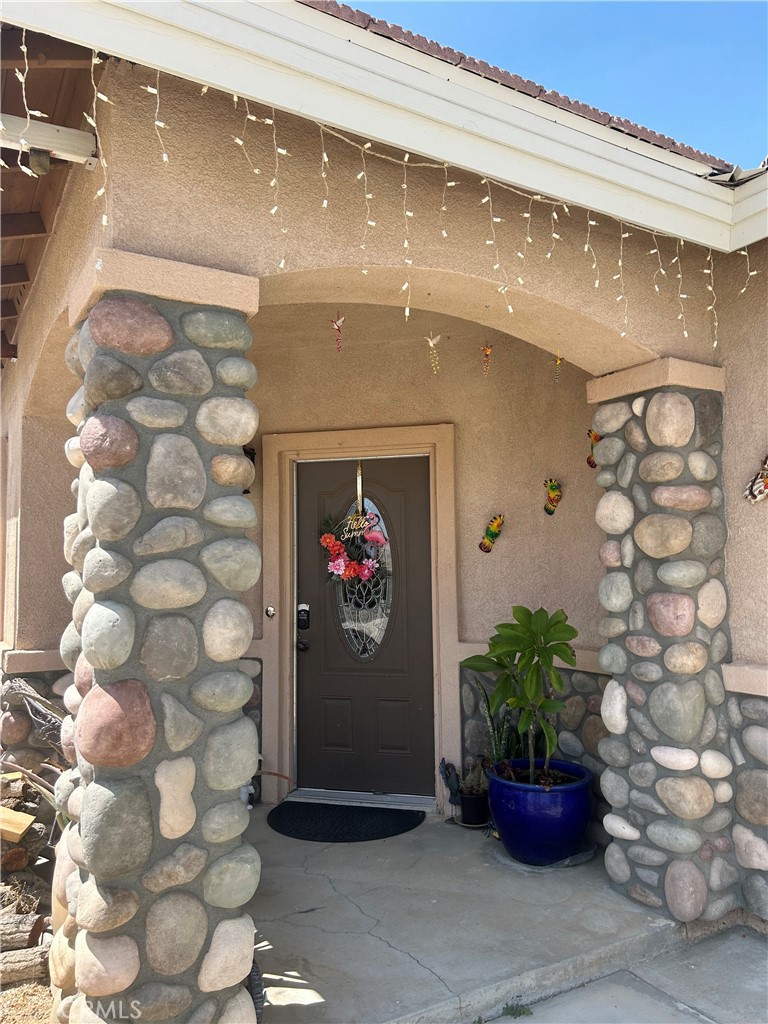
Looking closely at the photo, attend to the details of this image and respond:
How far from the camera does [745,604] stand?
3033 millimetres

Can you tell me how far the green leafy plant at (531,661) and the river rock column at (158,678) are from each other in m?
Answer: 1.68

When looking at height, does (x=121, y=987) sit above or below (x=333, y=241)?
below

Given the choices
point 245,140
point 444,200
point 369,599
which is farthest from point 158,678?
point 369,599

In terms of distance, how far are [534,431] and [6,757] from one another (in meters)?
3.09

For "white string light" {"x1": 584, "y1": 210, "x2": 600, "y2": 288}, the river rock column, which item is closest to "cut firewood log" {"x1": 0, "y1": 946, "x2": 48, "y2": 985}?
the river rock column

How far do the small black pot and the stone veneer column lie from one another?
0.86m

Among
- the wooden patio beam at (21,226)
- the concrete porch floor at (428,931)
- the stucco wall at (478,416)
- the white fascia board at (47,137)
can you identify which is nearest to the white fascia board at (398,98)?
the white fascia board at (47,137)

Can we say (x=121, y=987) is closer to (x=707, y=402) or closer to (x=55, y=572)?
(x=55, y=572)

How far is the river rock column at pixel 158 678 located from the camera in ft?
6.09

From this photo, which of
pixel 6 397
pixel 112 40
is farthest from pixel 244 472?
pixel 6 397

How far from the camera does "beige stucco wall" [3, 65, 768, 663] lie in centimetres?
217

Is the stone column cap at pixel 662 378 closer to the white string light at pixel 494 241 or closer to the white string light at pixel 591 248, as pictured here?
the white string light at pixel 591 248

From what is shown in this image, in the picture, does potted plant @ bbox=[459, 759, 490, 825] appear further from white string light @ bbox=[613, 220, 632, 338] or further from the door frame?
white string light @ bbox=[613, 220, 632, 338]

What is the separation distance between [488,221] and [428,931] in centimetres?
264
